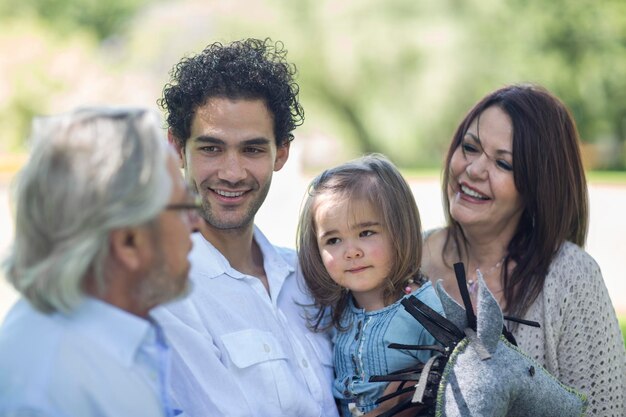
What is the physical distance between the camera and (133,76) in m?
27.4

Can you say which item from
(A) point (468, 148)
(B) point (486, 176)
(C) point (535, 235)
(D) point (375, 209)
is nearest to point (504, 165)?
(B) point (486, 176)

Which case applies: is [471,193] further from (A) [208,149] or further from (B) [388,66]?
(B) [388,66]

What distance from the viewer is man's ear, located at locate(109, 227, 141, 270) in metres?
1.77

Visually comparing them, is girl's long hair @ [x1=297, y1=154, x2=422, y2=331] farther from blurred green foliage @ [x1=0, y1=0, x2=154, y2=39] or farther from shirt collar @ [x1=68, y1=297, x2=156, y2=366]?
blurred green foliage @ [x1=0, y1=0, x2=154, y2=39]

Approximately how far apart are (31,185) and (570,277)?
90.9 inches

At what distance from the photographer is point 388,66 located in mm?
22016

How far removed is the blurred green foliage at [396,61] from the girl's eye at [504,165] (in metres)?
17.2

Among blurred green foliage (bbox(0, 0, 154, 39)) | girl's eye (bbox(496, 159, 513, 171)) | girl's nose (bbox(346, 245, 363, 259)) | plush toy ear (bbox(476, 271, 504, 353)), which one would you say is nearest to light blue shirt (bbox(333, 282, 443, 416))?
girl's nose (bbox(346, 245, 363, 259))

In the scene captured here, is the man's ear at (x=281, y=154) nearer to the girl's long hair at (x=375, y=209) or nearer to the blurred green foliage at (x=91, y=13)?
the girl's long hair at (x=375, y=209)

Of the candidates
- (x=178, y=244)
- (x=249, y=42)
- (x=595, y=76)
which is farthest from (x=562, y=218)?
(x=595, y=76)

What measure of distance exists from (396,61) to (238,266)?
63.4ft

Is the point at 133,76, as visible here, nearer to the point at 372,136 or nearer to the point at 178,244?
the point at 372,136

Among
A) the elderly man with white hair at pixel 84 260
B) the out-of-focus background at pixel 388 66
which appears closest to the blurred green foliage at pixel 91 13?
the out-of-focus background at pixel 388 66

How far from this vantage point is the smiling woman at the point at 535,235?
10.8ft
